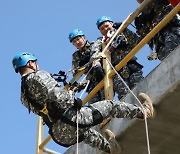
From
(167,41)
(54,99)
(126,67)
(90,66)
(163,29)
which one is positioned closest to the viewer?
(54,99)

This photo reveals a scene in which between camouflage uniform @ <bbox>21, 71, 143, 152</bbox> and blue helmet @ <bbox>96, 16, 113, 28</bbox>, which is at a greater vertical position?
blue helmet @ <bbox>96, 16, 113, 28</bbox>

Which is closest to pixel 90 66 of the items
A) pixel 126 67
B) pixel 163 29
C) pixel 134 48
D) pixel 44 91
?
pixel 126 67

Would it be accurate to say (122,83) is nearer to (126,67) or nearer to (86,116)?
(126,67)

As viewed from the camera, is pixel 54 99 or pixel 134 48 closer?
pixel 54 99

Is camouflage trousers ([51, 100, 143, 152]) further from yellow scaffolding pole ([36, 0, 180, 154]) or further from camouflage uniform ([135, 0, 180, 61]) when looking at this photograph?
camouflage uniform ([135, 0, 180, 61])

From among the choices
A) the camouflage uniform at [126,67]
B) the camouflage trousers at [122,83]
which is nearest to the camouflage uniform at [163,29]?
the camouflage uniform at [126,67]

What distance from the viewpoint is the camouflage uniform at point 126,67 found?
22.6 feet

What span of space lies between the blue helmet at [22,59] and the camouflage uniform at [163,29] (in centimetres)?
Result: 170

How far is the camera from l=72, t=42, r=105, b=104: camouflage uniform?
674 cm

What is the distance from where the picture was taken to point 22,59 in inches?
230

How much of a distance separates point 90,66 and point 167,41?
1313mm

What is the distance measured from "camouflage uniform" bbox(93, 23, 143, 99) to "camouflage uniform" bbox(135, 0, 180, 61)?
0.23m

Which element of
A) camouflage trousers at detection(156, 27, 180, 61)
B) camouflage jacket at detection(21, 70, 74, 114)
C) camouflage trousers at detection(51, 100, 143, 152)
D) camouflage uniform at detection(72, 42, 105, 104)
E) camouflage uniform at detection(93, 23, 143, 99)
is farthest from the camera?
camouflage uniform at detection(93, 23, 143, 99)

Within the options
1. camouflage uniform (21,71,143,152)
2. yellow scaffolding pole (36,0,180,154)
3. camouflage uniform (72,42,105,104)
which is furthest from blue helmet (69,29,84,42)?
camouflage uniform (21,71,143,152)
